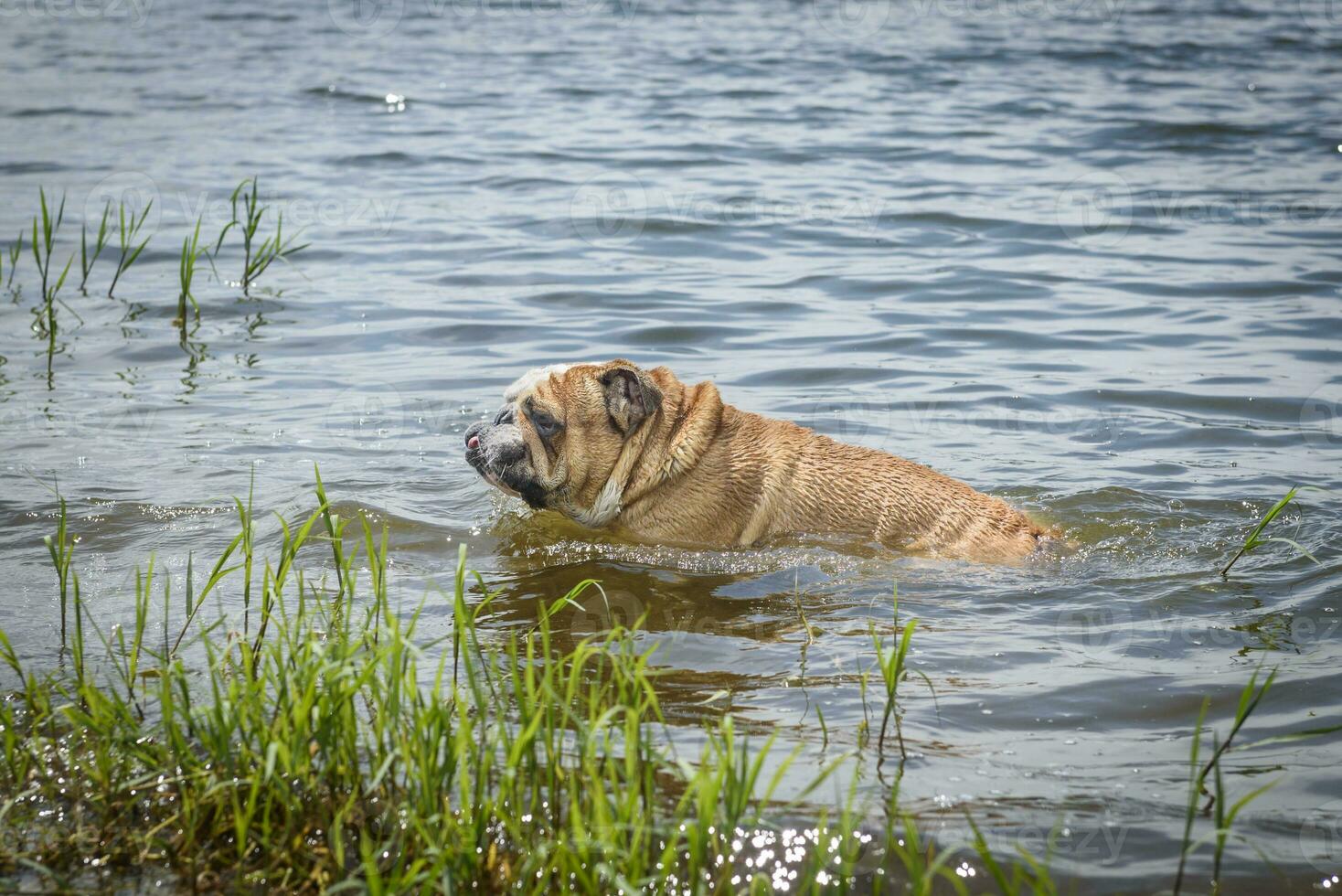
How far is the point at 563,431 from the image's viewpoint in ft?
21.6

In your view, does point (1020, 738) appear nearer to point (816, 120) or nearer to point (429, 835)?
point (429, 835)

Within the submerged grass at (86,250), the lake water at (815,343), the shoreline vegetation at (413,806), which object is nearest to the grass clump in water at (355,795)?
the shoreline vegetation at (413,806)

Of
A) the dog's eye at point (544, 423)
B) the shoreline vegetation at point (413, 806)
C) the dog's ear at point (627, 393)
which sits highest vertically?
the dog's ear at point (627, 393)

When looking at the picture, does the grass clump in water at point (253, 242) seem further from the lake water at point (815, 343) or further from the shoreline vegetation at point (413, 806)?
the shoreline vegetation at point (413, 806)

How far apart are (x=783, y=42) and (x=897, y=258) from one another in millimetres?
13303

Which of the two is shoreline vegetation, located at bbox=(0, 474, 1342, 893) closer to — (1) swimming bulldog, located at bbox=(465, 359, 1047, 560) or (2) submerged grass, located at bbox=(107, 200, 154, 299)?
(1) swimming bulldog, located at bbox=(465, 359, 1047, 560)

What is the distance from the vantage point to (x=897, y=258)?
1316 centimetres

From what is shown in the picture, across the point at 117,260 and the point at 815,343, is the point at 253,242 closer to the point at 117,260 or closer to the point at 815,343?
the point at 117,260

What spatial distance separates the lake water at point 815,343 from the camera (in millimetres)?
5320

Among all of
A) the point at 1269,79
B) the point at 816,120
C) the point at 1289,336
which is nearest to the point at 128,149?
the point at 816,120

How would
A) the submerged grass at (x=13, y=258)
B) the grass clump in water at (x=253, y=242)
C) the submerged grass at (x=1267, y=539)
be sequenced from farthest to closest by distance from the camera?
the submerged grass at (x=13, y=258)
the grass clump in water at (x=253, y=242)
the submerged grass at (x=1267, y=539)

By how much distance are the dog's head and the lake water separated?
0.47 m

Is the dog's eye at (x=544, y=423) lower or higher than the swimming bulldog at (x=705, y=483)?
higher

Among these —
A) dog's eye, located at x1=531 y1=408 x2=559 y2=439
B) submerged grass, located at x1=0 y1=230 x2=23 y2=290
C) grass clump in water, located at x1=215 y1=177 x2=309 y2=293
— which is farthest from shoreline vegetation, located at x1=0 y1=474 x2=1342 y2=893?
submerged grass, located at x1=0 y1=230 x2=23 y2=290
